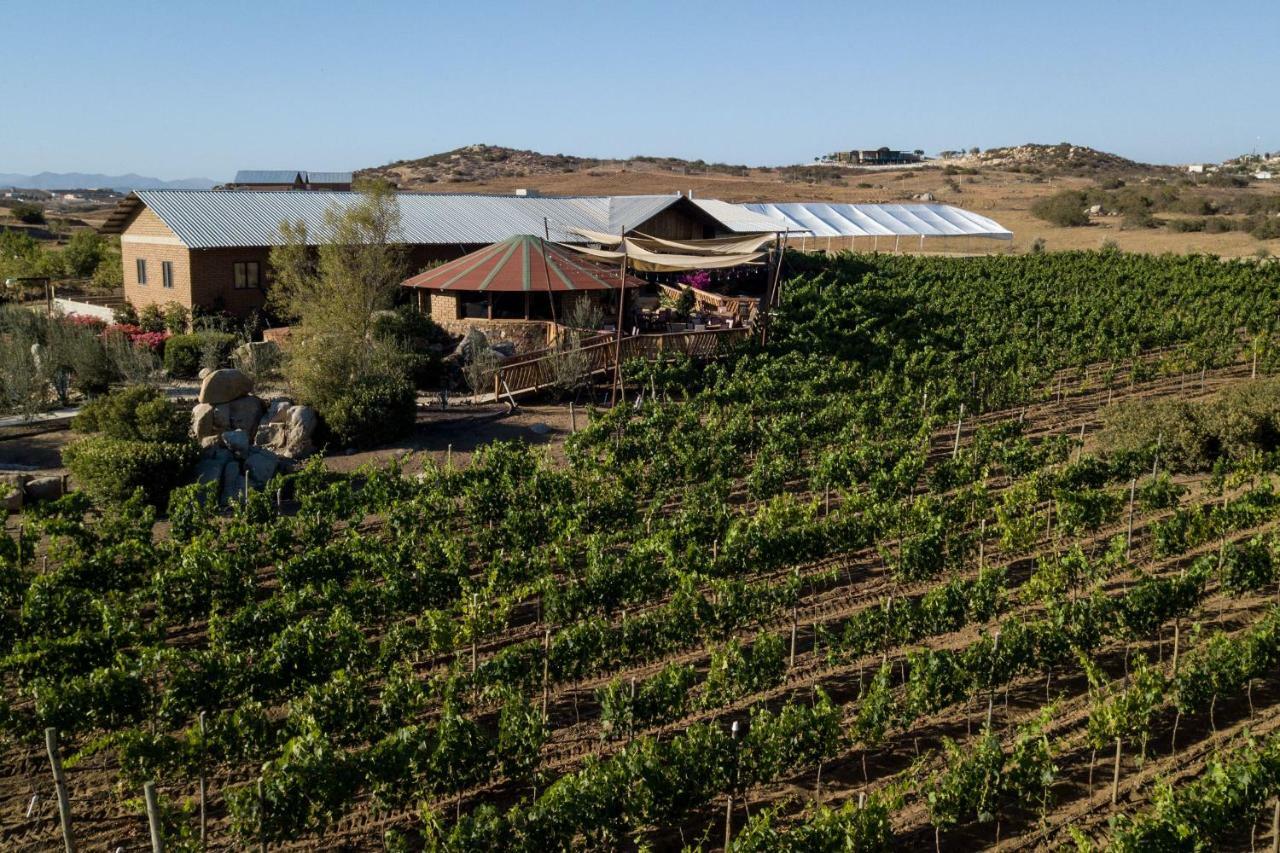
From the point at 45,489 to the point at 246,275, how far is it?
52.4 ft

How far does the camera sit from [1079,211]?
72.1 m

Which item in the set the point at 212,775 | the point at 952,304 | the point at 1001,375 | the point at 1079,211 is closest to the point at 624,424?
the point at 1001,375

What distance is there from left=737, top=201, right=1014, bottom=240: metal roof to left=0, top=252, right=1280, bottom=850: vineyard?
34.2 metres

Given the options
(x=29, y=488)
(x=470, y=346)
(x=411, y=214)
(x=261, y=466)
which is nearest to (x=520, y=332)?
(x=470, y=346)

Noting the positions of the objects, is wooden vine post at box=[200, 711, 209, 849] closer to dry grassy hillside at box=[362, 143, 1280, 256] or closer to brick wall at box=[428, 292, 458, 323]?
brick wall at box=[428, 292, 458, 323]

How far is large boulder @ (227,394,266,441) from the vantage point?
1889 centimetres

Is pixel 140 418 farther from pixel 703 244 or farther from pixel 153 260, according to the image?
pixel 153 260

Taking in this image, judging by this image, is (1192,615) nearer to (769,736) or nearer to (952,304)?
(769,736)

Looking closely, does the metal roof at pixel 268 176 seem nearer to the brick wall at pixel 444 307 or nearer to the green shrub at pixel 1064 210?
the brick wall at pixel 444 307

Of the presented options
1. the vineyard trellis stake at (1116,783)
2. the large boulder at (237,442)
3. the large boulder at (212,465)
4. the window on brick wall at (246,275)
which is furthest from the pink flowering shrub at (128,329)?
the vineyard trellis stake at (1116,783)

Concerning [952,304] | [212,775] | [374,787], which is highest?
[952,304]

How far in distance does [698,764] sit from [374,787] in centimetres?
248

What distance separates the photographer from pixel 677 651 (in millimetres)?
11078

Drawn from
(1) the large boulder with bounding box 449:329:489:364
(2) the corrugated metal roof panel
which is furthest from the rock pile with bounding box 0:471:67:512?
(2) the corrugated metal roof panel
